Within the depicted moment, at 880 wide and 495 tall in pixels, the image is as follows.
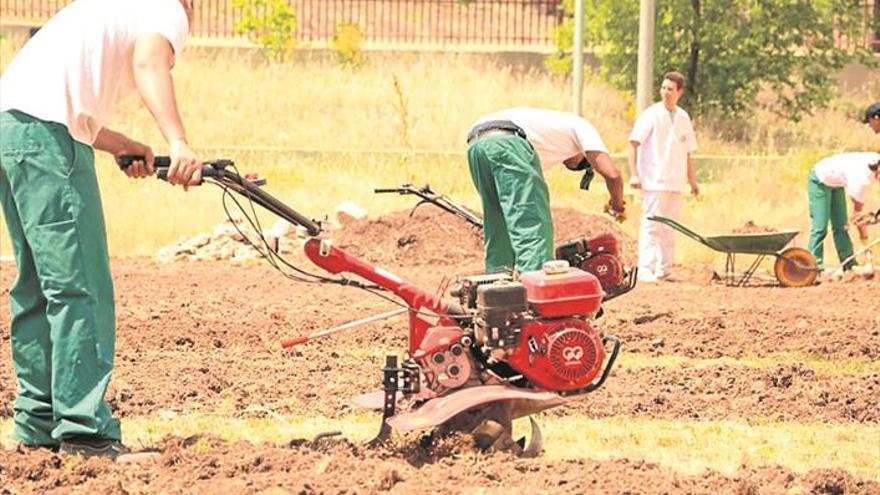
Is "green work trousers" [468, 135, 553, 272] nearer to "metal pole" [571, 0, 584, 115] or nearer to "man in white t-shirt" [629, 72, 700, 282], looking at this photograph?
"man in white t-shirt" [629, 72, 700, 282]

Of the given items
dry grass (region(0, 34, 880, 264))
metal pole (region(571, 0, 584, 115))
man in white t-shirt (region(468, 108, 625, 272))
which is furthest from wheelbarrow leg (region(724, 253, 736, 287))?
man in white t-shirt (region(468, 108, 625, 272))

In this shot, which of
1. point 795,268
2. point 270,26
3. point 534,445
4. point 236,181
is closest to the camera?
point 236,181

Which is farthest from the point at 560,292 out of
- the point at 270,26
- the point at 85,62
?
the point at 270,26

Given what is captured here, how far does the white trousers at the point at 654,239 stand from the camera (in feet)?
53.5

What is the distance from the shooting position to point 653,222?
16375 mm

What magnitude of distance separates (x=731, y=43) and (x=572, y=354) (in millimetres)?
19202

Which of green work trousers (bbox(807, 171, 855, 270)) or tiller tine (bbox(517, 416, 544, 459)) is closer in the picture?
tiller tine (bbox(517, 416, 544, 459))

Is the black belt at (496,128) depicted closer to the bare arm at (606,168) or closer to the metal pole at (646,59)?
the bare arm at (606,168)

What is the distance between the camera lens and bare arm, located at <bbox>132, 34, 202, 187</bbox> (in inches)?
274

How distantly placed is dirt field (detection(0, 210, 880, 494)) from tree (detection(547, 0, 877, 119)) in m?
8.19

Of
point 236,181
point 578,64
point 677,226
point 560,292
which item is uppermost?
point 236,181

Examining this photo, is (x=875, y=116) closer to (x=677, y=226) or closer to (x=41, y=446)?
(x=677, y=226)

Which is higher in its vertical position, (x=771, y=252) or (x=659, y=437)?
(x=659, y=437)

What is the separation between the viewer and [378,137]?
2505 centimetres
